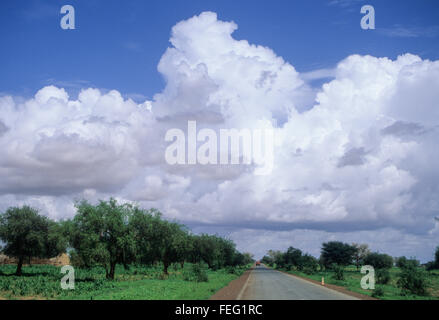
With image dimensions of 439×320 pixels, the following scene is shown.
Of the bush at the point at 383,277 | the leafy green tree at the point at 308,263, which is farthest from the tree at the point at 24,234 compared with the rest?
the leafy green tree at the point at 308,263

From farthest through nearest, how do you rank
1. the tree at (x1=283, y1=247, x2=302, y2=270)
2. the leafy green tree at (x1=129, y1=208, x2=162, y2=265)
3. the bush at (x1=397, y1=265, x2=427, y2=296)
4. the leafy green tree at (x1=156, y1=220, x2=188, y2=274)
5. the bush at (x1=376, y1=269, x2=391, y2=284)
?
the tree at (x1=283, y1=247, x2=302, y2=270), the leafy green tree at (x1=156, y1=220, x2=188, y2=274), the bush at (x1=376, y1=269, x2=391, y2=284), the leafy green tree at (x1=129, y1=208, x2=162, y2=265), the bush at (x1=397, y1=265, x2=427, y2=296)

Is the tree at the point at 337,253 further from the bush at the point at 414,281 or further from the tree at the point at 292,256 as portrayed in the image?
the bush at the point at 414,281

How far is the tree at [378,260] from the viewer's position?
440 feet

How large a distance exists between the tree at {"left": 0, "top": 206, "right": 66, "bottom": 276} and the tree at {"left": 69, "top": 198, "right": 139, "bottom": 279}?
9.42 m

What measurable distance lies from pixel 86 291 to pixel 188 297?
447 inches

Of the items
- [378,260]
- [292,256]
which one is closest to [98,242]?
[292,256]

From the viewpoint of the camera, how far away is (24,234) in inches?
2173

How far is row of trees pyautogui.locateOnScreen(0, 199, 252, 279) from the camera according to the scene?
149ft

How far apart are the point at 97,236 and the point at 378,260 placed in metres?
116

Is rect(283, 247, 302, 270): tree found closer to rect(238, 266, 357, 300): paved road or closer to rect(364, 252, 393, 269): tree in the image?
rect(364, 252, 393, 269): tree

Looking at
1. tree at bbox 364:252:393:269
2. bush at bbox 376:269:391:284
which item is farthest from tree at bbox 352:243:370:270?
bush at bbox 376:269:391:284

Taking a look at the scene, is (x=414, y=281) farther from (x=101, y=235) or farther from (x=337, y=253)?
(x=337, y=253)
